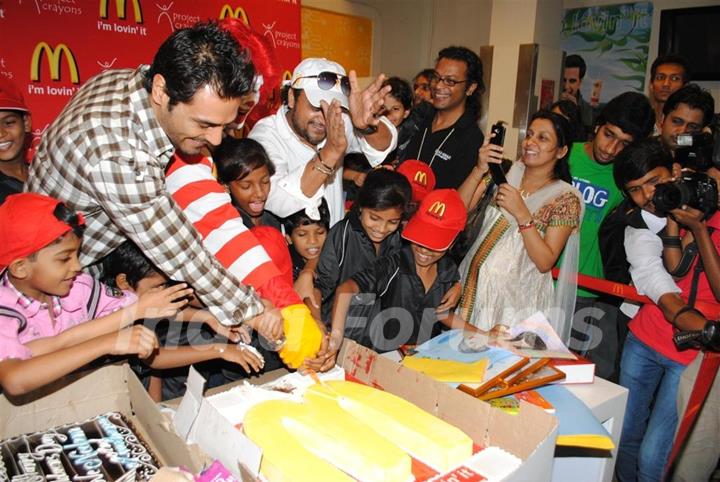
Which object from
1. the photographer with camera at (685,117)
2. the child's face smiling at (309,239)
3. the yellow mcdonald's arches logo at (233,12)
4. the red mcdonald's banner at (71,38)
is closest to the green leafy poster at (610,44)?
the photographer with camera at (685,117)

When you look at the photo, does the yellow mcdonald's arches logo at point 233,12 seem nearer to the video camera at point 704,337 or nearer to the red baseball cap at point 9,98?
the red baseball cap at point 9,98

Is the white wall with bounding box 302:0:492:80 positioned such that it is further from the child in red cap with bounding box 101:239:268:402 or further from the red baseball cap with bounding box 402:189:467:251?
the child in red cap with bounding box 101:239:268:402

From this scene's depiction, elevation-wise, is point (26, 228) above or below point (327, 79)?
below

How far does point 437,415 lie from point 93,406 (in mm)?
724

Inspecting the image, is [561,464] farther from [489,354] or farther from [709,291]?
[709,291]

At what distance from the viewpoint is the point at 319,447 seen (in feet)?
3.37

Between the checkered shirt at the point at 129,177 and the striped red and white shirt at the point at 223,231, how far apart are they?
0.37ft

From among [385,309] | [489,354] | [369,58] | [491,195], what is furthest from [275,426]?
[369,58]

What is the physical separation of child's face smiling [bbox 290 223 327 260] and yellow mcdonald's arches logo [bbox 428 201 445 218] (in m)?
0.44

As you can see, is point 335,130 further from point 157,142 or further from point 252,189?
point 157,142

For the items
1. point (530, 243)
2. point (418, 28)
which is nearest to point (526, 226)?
point (530, 243)

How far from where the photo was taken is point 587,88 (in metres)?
5.43

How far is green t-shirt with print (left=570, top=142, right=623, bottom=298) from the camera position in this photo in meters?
2.29

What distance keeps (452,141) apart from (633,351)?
1.17m
